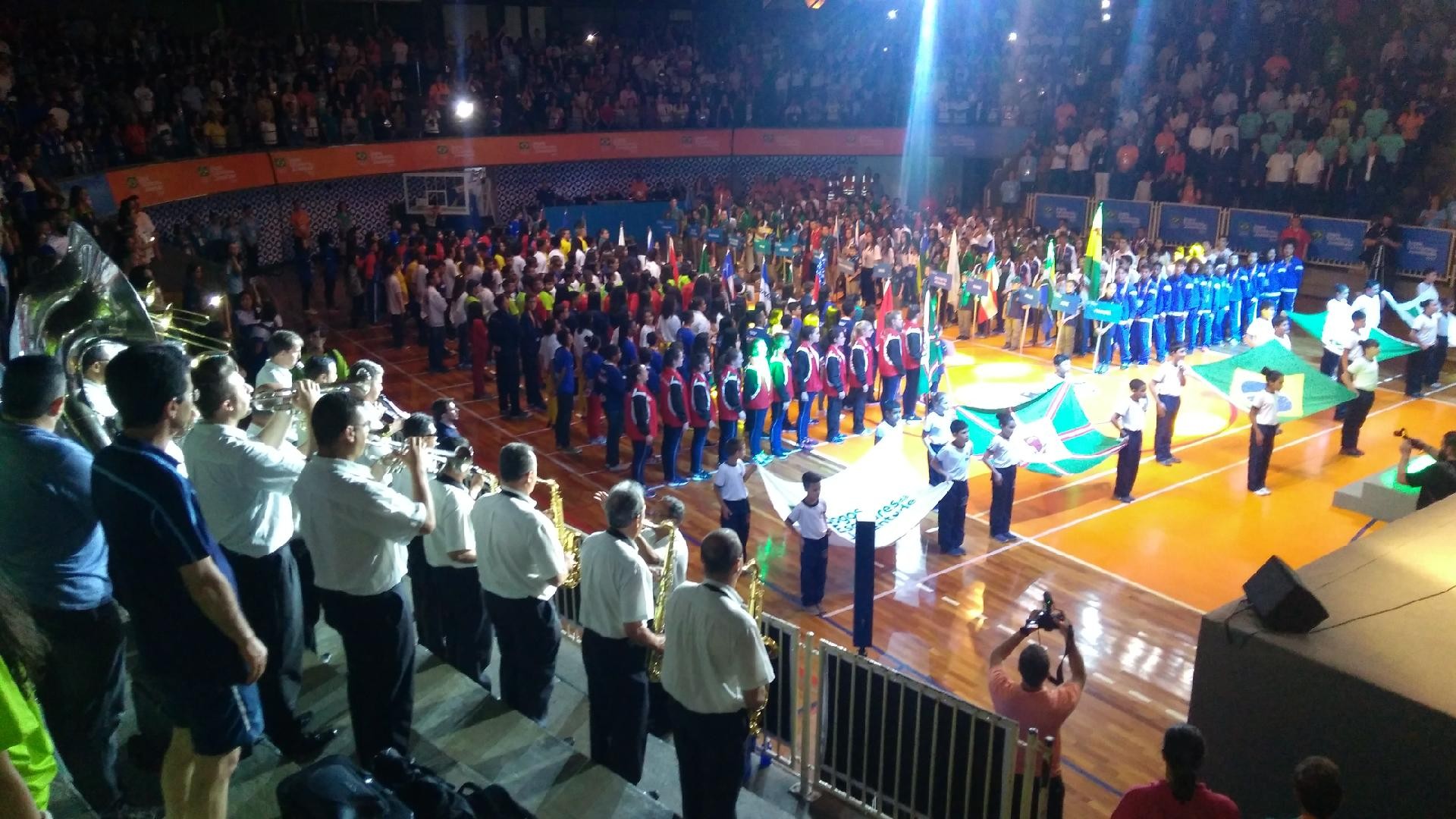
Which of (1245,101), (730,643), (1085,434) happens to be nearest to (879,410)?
(1085,434)

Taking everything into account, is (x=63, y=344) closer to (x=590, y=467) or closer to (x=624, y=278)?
(x=590, y=467)

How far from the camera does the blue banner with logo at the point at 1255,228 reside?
66.2ft

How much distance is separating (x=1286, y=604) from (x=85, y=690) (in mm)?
5087

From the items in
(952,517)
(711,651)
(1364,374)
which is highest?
(711,651)

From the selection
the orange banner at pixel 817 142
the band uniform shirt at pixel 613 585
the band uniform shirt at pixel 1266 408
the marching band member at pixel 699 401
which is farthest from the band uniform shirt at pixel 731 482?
the orange banner at pixel 817 142

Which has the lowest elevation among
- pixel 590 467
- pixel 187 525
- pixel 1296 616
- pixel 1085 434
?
pixel 590 467

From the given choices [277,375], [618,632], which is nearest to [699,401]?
[277,375]

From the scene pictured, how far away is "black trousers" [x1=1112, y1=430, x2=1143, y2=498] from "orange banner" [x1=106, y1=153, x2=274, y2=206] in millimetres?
13090

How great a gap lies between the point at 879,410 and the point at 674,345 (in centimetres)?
379

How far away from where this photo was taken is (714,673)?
400 cm

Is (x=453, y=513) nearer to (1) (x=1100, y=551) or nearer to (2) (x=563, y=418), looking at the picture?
(1) (x=1100, y=551)

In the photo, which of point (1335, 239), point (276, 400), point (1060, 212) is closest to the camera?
point (276, 400)

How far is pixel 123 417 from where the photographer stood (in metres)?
2.92

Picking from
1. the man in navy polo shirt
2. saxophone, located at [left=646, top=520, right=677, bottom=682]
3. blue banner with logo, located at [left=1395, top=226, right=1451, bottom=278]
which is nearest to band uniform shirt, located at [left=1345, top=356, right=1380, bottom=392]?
blue banner with logo, located at [left=1395, top=226, right=1451, bottom=278]
